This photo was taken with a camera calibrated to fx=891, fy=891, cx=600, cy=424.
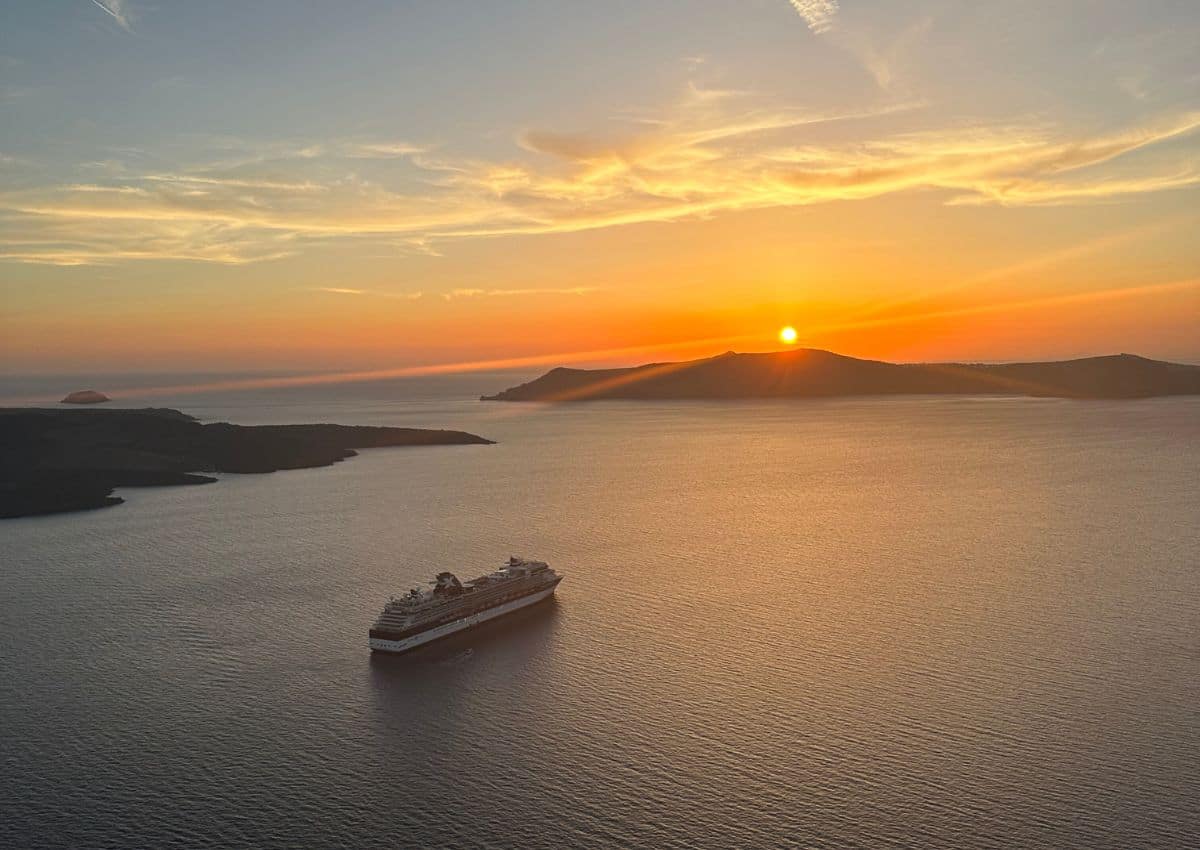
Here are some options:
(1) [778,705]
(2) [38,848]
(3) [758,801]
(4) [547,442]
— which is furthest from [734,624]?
(4) [547,442]

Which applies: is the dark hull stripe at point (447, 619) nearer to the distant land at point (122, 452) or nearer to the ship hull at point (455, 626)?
the ship hull at point (455, 626)

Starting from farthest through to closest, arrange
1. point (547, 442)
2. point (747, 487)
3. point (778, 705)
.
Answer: point (547, 442) → point (747, 487) → point (778, 705)

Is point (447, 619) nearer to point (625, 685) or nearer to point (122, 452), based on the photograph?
point (625, 685)

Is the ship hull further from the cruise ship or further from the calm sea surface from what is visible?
the calm sea surface

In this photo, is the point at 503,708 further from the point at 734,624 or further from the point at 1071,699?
the point at 1071,699

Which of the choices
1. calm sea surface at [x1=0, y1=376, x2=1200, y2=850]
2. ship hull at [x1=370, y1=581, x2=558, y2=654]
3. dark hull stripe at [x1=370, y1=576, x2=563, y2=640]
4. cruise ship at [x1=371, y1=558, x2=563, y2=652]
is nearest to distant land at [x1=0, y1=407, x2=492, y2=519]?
calm sea surface at [x1=0, y1=376, x2=1200, y2=850]
